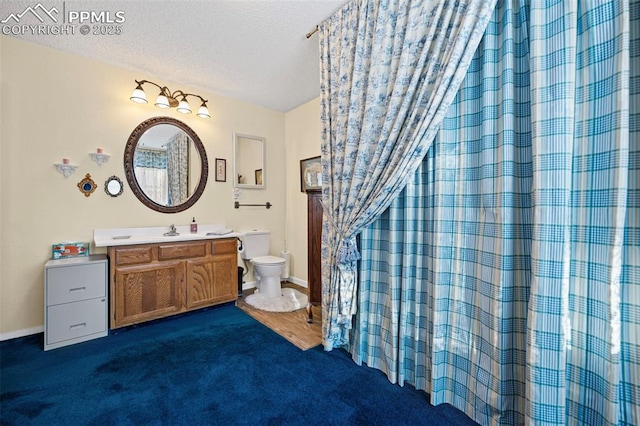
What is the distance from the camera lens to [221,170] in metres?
3.40

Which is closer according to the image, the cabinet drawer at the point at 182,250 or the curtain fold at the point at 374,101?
the curtain fold at the point at 374,101

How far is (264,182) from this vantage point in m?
3.78

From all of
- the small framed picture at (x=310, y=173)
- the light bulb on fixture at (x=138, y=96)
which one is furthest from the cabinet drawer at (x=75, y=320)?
the small framed picture at (x=310, y=173)

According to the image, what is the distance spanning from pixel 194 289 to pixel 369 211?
2.10m

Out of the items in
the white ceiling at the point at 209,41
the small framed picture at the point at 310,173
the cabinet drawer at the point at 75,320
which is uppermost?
the white ceiling at the point at 209,41

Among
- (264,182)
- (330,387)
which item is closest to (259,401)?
(330,387)

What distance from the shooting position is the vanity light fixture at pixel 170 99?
2.62 meters

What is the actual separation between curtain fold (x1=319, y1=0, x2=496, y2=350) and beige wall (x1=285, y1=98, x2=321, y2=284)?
1461 mm

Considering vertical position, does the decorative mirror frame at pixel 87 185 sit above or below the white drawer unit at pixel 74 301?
above

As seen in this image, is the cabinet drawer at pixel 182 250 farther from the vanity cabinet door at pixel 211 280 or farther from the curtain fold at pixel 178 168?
the curtain fold at pixel 178 168

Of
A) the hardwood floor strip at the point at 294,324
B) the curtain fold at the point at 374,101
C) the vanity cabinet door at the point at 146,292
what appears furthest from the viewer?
the vanity cabinet door at the point at 146,292

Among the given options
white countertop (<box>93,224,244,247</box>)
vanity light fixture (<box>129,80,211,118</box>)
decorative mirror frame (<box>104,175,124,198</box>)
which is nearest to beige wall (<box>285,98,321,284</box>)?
white countertop (<box>93,224,244,247</box>)

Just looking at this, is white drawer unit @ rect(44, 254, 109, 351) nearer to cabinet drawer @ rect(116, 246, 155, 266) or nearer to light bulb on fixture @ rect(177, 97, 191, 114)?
cabinet drawer @ rect(116, 246, 155, 266)

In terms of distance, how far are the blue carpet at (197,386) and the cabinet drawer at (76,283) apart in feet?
1.29
